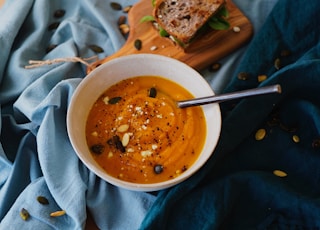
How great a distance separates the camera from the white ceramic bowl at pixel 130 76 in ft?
3.49

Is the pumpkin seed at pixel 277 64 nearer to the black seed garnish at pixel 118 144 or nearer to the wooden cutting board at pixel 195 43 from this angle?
the wooden cutting board at pixel 195 43

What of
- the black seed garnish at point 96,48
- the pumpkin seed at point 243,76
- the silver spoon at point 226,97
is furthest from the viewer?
the black seed garnish at point 96,48

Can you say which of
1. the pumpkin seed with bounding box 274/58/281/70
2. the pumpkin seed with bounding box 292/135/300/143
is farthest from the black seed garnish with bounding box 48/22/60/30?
the pumpkin seed with bounding box 292/135/300/143

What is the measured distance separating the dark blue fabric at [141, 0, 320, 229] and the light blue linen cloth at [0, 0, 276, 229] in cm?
A: 8

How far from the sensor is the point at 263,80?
1.29 m

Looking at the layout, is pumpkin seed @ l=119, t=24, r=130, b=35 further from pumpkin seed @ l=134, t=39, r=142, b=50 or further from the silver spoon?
the silver spoon

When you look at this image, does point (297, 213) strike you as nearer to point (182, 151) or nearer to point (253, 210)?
point (253, 210)

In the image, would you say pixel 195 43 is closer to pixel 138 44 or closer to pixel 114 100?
pixel 138 44

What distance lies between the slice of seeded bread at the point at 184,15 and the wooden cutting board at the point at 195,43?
5 centimetres

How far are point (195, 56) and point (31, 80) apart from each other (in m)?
0.44

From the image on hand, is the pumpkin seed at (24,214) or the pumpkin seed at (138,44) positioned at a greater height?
the pumpkin seed at (138,44)

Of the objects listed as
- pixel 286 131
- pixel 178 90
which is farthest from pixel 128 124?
pixel 286 131

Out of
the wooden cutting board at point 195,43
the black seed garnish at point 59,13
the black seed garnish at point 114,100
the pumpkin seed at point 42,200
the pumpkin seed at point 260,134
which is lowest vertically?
the pumpkin seed at point 260,134

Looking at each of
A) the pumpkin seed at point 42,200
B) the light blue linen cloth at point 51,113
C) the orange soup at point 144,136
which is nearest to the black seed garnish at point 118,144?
the orange soup at point 144,136
